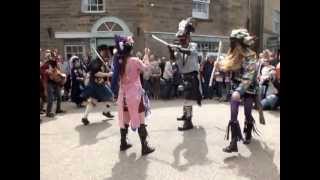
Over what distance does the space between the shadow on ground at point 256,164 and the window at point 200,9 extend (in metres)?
14.4

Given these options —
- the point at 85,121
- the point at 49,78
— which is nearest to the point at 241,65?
the point at 85,121

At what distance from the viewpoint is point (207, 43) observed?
2111 cm

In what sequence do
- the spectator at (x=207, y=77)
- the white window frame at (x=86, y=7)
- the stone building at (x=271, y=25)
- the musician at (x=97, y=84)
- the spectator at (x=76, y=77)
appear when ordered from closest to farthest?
the musician at (x=97, y=84) → the spectator at (x=76, y=77) → the spectator at (x=207, y=77) → the white window frame at (x=86, y=7) → the stone building at (x=271, y=25)

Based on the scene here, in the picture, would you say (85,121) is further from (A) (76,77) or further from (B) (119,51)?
(B) (119,51)

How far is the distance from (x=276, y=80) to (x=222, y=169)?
544 centimetres

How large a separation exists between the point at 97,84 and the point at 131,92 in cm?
293

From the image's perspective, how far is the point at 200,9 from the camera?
70.0 ft

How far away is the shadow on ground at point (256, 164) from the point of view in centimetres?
602

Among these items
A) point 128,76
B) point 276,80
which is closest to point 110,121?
point 128,76

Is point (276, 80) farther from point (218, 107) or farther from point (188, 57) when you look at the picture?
point (188, 57)

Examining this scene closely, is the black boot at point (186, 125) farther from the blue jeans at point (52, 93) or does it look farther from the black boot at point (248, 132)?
the blue jeans at point (52, 93)

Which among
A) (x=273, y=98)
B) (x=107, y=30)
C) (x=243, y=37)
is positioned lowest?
(x=273, y=98)

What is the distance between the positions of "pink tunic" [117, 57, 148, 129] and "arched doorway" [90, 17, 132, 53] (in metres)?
12.3

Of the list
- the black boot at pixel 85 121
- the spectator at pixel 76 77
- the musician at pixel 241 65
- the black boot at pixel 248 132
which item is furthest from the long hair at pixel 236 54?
the spectator at pixel 76 77
